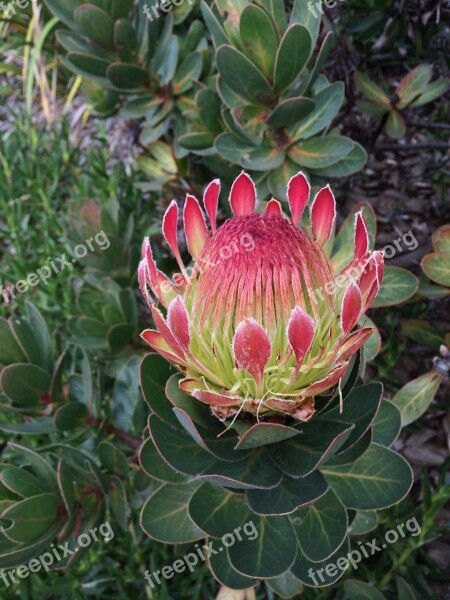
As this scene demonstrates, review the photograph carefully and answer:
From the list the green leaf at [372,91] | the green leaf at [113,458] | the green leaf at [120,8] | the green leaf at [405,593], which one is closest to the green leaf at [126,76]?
the green leaf at [120,8]

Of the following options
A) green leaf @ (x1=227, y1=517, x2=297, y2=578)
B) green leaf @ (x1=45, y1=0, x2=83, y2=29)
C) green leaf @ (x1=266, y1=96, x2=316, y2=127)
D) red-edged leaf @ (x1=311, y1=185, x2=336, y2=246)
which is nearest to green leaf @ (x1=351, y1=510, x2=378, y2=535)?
green leaf @ (x1=227, y1=517, x2=297, y2=578)

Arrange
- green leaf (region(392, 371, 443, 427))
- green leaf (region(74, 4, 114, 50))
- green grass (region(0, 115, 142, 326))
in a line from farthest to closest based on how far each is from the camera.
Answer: green grass (region(0, 115, 142, 326)) < green leaf (region(74, 4, 114, 50)) < green leaf (region(392, 371, 443, 427))

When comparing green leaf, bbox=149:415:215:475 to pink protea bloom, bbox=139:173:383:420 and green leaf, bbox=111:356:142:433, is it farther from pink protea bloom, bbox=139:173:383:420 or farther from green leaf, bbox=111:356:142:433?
green leaf, bbox=111:356:142:433

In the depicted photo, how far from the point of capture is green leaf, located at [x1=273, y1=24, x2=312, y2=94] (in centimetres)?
112

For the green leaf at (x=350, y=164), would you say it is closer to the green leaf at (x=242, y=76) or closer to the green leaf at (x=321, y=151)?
the green leaf at (x=321, y=151)

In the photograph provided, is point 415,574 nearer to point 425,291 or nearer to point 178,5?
point 425,291

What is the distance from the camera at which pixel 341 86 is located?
131 cm

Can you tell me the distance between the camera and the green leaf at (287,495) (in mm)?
869

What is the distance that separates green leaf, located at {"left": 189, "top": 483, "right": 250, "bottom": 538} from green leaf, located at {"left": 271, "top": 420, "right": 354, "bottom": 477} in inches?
5.0

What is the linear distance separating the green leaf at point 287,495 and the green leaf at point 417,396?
497 mm

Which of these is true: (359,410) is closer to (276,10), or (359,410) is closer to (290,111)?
(290,111)

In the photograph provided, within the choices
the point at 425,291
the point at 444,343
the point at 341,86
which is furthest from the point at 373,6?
the point at 444,343

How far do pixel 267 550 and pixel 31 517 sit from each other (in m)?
0.45

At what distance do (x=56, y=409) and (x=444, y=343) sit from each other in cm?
94
